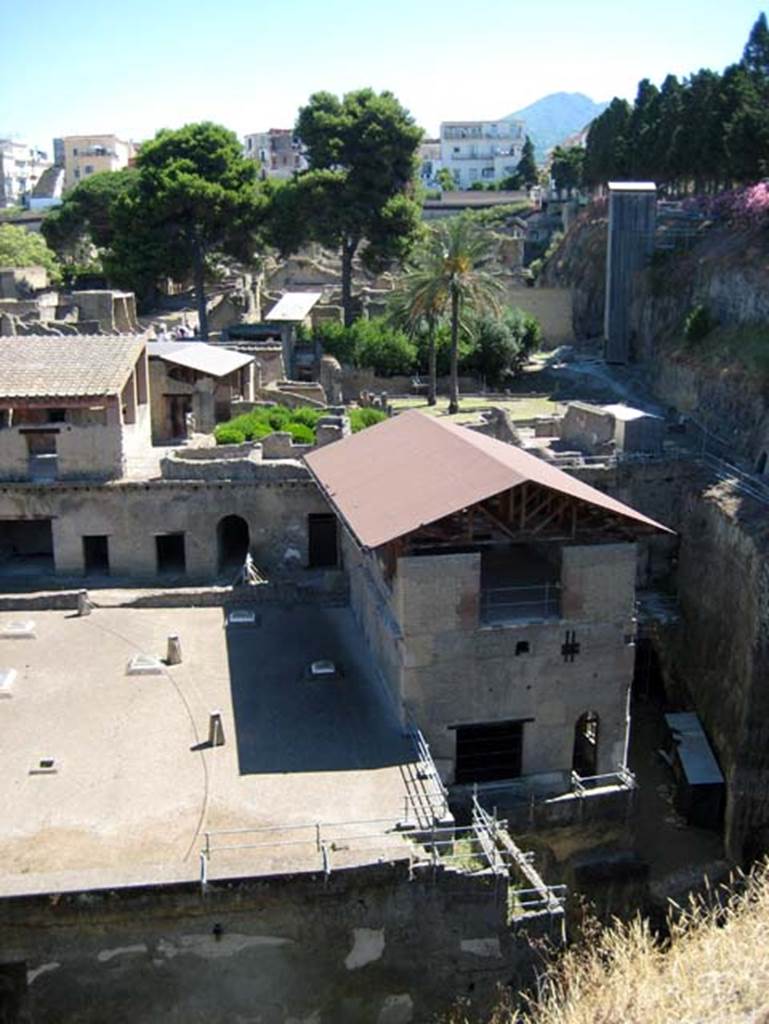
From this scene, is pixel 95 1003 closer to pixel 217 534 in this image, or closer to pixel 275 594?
pixel 275 594

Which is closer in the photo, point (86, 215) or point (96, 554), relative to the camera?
point (96, 554)

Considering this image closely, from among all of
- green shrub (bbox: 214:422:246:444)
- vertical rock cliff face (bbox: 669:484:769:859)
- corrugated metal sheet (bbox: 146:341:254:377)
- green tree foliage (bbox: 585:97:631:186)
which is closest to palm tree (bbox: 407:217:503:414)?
corrugated metal sheet (bbox: 146:341:254:377)

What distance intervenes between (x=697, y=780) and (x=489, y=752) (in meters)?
8.82

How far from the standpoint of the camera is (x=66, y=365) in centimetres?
3400

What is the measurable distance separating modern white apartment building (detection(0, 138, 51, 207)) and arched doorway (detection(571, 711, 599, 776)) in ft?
489

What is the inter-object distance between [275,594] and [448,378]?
30461 millimetres

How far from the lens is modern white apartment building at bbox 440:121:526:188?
162625 millimetres

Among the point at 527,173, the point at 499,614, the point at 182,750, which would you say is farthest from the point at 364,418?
the point at 527,173

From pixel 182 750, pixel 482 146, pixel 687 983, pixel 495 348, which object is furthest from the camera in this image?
pixel 482 146

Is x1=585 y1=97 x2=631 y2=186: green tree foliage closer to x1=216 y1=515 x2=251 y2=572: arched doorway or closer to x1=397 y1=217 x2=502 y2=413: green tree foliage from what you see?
x1=397 y1=217 x2=502 y2=413: green tree foliage

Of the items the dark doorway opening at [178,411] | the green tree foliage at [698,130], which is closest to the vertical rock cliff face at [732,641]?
the dark doorway opening at [178,411]

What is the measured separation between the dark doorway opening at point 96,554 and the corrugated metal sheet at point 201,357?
407 inches

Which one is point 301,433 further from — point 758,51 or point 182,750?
point 758,51

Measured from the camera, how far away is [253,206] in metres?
64.5
